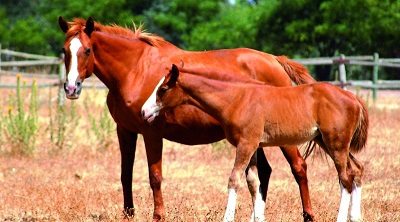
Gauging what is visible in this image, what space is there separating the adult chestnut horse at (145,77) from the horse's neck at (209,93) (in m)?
0.29

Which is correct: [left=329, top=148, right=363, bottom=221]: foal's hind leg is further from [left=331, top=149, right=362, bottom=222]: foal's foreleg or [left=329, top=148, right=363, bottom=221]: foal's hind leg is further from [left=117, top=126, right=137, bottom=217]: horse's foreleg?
[left=117, top=126, right=137, bottom=217]: horse's foreleg

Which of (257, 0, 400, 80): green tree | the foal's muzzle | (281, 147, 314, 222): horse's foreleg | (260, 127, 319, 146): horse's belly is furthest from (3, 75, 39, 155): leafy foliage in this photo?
(257, 0, 400, 80): green tree

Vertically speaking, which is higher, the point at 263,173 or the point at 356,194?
the point at 356,194

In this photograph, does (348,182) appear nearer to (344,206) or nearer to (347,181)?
(347,181)

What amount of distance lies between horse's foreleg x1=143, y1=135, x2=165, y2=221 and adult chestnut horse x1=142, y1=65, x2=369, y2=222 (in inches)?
20.7

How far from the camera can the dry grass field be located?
7838 mm

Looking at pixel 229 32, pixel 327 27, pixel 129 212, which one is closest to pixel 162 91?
pixel 129 212

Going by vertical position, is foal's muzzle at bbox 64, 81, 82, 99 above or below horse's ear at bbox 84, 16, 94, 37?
below

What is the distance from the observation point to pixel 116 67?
7395 mm

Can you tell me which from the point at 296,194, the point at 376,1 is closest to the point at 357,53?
the point at 376,1

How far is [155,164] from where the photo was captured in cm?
718

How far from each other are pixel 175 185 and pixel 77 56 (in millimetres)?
3338

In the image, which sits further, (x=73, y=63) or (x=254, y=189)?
(x=73, y=63)

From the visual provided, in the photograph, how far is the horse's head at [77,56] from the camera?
6.99m
